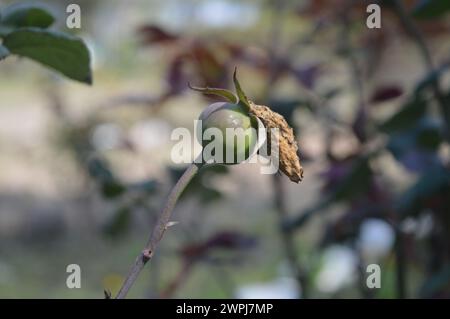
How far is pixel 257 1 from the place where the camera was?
7445mm

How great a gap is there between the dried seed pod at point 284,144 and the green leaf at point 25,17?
227 millimetres

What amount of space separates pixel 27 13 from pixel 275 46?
867mm

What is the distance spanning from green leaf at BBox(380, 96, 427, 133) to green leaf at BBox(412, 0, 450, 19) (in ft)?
0.41

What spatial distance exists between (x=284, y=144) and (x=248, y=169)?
149 inches

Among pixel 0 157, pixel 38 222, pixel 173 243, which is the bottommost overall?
pixel 173 243

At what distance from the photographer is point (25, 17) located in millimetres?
597

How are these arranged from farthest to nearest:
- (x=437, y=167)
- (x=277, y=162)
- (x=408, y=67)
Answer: (x=408, y=67) < (x=437, y=167) < (x=277, y=162)

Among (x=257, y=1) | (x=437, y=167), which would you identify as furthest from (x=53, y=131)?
(x=257, y=1)

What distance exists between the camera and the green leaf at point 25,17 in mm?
591

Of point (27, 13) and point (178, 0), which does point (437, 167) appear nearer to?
point (27, 13)

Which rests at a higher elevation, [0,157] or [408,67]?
[408,67]

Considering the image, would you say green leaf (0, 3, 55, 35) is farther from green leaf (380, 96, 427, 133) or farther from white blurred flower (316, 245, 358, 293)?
white blurred flower (316, 245, 358, 293)

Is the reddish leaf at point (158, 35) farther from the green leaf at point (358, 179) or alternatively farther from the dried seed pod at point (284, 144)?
the dried seed pod at point (284, 144)
